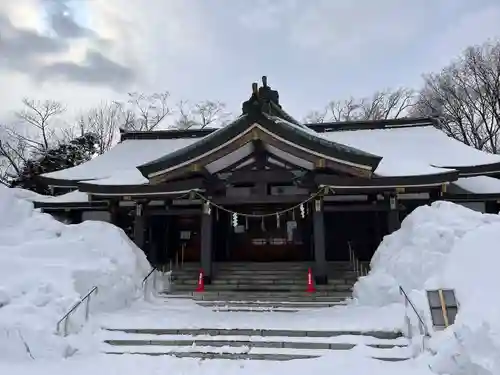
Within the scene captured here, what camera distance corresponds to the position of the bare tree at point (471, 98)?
23.5 meters

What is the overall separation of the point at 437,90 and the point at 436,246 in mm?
22325

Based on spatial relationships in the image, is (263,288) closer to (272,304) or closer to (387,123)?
(272,304)

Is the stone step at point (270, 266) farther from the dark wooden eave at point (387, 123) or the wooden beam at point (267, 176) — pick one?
the dark wooden eave at point (387, 123)

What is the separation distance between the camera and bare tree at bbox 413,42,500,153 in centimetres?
2350

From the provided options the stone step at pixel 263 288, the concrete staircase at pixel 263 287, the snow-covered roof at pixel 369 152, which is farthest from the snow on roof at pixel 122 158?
the stone step at pixel 263 288

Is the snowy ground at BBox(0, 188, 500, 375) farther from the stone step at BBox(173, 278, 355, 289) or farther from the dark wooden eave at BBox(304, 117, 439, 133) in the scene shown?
the dark wooden eave at BBox(304, 117, 439, 133)

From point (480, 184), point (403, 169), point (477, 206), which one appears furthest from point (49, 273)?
point (480, 184)

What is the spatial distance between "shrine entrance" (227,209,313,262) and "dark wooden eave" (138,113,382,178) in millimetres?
3289

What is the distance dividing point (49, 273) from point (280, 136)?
603 centimetres

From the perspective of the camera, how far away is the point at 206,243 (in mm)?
10531

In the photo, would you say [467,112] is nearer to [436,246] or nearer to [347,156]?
[347,156]

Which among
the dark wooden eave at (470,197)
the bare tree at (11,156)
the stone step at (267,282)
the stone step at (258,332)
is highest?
the bare tree at (11,156)

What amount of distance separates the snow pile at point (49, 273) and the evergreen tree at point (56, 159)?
1642 centimetres

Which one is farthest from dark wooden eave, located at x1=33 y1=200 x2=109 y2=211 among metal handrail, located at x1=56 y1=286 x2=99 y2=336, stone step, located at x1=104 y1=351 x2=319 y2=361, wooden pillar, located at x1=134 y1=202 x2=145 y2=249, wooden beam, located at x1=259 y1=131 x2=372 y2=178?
stone step, located at x1=104 y1=351 x2=319 y2=361
